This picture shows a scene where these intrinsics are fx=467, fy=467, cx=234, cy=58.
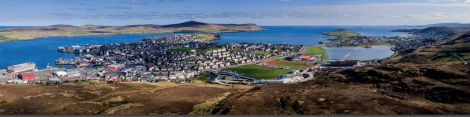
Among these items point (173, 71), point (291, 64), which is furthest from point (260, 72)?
point (173, 71)

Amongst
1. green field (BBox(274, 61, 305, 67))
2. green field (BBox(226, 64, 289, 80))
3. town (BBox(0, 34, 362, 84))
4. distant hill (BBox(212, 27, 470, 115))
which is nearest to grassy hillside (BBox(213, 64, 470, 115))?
distant hill (BBox(212, 27, 470, 115))

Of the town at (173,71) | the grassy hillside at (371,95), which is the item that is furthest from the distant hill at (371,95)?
the town at (173,71)

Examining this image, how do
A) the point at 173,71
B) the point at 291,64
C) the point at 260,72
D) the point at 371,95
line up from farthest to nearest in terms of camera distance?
the point at 291,64, the point at 173,71, the point at 260,72, the point at 371,95

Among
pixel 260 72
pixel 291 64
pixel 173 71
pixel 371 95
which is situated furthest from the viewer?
pixel 291 64

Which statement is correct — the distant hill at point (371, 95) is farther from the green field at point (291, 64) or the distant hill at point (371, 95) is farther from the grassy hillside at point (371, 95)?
the green field at point (291, 64)

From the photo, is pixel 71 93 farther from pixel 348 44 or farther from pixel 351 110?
pixel 348 44

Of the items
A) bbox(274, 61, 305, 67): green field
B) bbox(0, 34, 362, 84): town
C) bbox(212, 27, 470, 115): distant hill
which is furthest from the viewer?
bbox(274, 61, 305, 67): green field

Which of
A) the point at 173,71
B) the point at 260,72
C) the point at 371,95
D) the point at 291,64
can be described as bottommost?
the point at 173,71

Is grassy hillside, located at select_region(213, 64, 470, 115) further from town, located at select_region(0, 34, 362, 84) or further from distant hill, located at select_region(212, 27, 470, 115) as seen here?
town, located at select_region(0, 34, 362, 84)

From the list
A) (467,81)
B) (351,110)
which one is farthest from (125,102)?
(467,81)

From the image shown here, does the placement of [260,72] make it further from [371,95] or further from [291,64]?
[371,95]
